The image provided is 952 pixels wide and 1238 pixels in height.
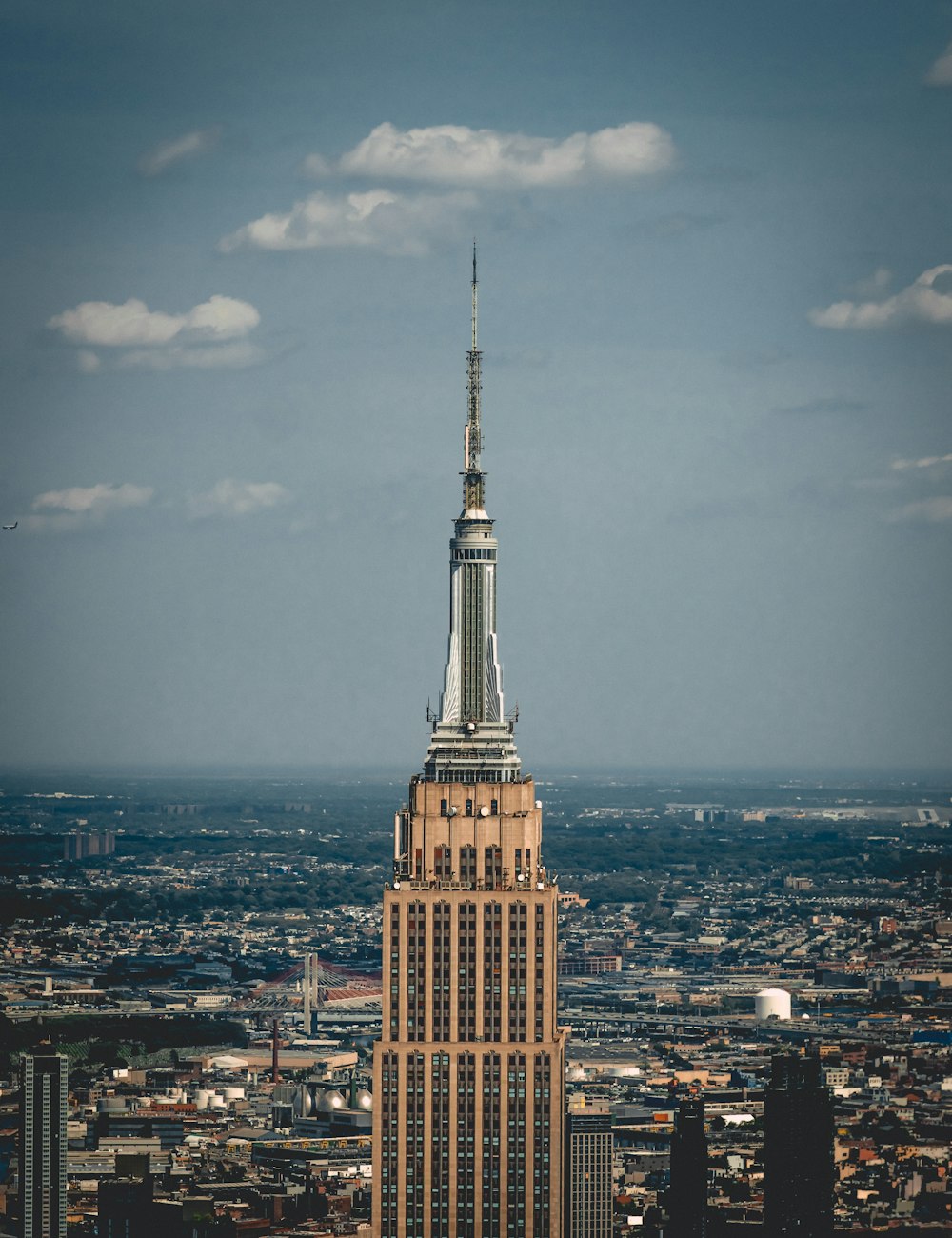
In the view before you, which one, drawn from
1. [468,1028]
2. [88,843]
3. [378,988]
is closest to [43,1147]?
[468,1028]

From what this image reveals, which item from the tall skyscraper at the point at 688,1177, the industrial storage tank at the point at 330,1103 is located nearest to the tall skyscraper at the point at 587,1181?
the tall skyscraper at the point at 688,1177

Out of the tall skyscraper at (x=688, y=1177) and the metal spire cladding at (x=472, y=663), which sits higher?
the metal spire cladding at (x=472, y=663)

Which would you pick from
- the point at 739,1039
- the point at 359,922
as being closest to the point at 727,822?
the point at 359,922

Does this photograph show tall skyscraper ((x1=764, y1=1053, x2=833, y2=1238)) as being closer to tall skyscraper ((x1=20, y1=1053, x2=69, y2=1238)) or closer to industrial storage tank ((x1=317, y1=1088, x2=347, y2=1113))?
industrial storage tank ((x1=317, y1=1088, x2=347, y2=1113))

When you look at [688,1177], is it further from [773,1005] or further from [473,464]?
[773,1005]

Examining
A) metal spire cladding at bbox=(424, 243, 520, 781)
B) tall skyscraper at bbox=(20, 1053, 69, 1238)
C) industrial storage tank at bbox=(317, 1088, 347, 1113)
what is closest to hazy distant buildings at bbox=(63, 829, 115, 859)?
industrial storage tank at bbox=(317, 1088, 347, 1113)

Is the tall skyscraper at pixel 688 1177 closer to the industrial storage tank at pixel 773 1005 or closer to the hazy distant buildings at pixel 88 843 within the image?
the industrial storage tank at pixel 773 1005
